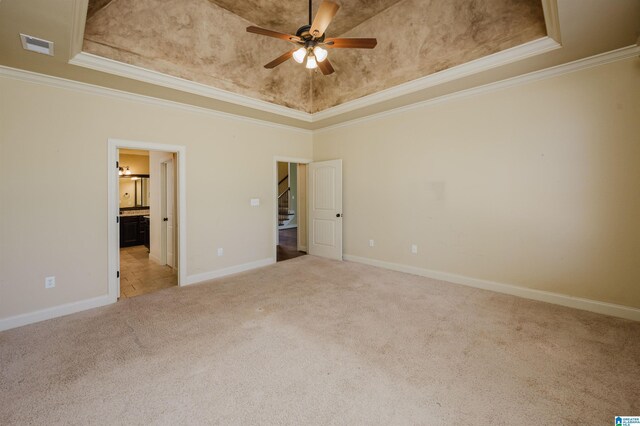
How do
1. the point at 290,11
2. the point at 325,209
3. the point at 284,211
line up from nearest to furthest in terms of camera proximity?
the point at 290,11
the point at 325,209
the point at 284,211

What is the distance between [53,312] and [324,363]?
3306 millimetres

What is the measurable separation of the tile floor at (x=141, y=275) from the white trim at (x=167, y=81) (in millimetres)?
2911

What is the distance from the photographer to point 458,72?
3.52 metres

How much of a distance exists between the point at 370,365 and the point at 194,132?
4130 millimetres

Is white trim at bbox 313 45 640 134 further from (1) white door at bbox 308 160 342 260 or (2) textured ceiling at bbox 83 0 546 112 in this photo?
(1) white door at bbox 308 160 342 260

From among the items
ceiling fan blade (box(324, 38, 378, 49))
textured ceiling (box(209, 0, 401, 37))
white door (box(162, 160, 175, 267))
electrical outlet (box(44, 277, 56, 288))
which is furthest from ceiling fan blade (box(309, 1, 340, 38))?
electrical outlet (box(44, 277, 56, 288))

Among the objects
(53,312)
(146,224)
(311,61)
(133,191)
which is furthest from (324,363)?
(133,191)

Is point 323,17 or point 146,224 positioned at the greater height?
point 323,17

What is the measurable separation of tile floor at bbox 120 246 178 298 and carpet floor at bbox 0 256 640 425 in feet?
2.24

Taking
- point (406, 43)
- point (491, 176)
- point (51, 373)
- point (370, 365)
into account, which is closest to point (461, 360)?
point (370, 365)

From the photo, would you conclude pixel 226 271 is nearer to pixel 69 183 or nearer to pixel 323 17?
pixel 69 183

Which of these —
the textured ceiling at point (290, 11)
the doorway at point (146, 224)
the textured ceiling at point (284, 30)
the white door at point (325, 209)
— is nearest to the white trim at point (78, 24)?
the textured ceiling at point (284, 30)

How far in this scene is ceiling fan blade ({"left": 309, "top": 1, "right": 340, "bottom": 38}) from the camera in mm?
2240

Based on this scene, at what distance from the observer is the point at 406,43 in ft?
12.7
